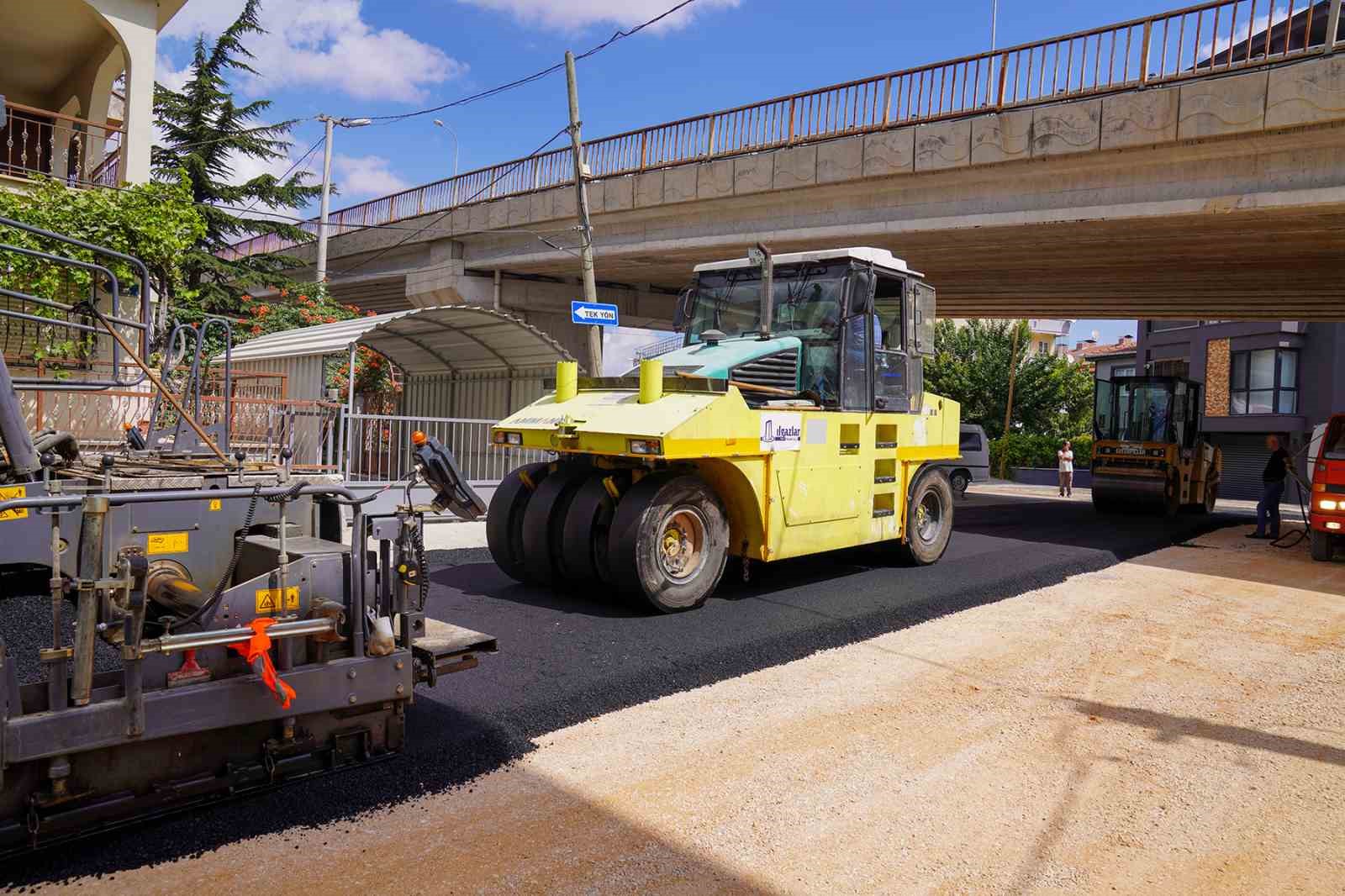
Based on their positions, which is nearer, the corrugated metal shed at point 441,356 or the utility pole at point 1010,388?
the corrugated metal shed at point 441,356

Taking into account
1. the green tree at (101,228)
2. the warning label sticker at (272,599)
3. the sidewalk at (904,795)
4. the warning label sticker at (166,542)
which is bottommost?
the sidewalk at (904,795)

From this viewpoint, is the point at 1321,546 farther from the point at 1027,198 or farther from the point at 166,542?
the point at 166,542

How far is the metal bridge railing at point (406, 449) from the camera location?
1277 cm

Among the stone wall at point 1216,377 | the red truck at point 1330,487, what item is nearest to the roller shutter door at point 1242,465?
the stone wall at point 1216,377

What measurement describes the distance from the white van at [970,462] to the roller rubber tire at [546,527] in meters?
16.2

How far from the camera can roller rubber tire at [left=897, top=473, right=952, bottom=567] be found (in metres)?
8.99

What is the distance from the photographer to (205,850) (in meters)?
3.34

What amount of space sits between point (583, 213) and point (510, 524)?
10.4 meters

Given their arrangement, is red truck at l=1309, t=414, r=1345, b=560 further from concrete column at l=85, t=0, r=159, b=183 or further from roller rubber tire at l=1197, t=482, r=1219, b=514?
concrete column at l=85, t=0, r=159, b=183

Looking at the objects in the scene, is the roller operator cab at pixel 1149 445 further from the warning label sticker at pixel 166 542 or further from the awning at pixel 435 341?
the warning label sticker at pixel 166 542

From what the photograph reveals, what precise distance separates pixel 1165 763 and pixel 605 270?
17.5 metres

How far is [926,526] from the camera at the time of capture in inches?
373

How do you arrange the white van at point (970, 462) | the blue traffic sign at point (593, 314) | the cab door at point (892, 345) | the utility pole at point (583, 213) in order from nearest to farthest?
1. the cab door at point (892, 345)
2. the blue traffic sign at point (593, 314)
3. the utility pole at point (583, 213)
4. the white van at point (970, 462)

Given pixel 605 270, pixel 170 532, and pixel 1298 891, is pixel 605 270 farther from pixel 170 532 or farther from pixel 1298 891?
pixel 1298 891
